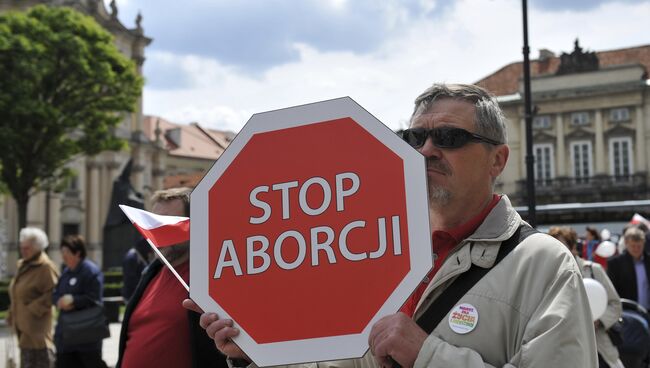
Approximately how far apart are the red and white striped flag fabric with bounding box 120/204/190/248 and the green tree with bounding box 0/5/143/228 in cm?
3288

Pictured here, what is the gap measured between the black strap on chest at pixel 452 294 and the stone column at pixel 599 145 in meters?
68.3

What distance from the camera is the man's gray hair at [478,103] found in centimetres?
240

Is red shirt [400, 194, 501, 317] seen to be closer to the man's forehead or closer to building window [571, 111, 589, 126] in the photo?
the man's forehead

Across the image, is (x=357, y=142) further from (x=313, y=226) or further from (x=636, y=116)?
(x=636, y=116)

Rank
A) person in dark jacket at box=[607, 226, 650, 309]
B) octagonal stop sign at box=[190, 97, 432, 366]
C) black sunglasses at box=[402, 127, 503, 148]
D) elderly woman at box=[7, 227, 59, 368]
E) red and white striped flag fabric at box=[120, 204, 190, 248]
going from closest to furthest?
1. octagonal stop sign at box=[190, 97, 432, 366]
2. black sunglasses at box=[402, 127, 503, 148]
3. red and white striped flag fabric at box=[120, 204, 190, 248]
4. elderly woman at box=[7, 227, 59, 368]
5. person in dark jacket at box=[607, 226, 650, 309]

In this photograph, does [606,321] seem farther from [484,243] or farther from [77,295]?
[77,295]

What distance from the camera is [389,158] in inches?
75.8

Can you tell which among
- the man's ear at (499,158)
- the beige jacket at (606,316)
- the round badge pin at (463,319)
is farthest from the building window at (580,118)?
the round badge pin at (463,319)

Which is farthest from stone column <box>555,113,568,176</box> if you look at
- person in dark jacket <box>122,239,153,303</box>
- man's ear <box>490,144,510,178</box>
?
man's ear <box>490,144,510,178</box>

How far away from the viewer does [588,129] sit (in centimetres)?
6744

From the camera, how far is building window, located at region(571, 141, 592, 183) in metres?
67.7

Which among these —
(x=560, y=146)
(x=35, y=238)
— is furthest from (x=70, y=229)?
(x=35, y=238)

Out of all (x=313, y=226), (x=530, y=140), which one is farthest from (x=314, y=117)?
(x=530, y=140)

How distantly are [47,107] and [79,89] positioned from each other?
7.28 feet
